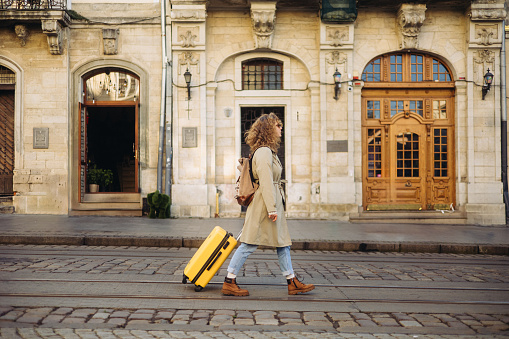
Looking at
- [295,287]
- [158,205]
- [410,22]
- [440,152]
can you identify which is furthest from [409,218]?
[295,287]

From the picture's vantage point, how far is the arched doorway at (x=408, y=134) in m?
15.3

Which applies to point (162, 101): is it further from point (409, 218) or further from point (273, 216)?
point (273, 216)

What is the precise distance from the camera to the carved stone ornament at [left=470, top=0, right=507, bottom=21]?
14.6 meters

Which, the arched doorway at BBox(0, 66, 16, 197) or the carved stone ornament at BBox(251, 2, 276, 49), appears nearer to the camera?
the carved stone ornament at BBox(251, 2, 276, 49)

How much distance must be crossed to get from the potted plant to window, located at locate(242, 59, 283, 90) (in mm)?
4918

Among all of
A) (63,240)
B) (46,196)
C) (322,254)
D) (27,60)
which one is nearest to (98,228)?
(63,240)

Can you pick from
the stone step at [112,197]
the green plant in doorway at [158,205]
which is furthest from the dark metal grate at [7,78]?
the green plant in doorway at [158,205]

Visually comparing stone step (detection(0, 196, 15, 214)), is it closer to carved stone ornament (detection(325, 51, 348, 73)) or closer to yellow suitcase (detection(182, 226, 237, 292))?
carved stone ornament (detection(325, 51, 348, 73))

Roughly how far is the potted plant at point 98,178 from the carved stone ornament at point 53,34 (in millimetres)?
3595

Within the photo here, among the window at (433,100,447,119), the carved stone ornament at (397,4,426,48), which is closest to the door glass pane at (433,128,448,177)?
the window at (433,100,447,119)

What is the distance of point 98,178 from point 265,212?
11.6 meters

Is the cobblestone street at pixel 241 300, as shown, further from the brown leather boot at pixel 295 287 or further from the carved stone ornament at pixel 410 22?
the carved stone ornament at pixel 410 22

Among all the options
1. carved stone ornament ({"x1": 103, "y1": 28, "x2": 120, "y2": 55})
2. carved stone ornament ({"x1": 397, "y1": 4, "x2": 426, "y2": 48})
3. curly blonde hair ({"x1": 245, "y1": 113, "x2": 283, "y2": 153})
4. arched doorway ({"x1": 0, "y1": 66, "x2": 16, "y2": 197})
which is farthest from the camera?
arched doorway ({"x1": 0, "y1": 66, "x2": 16, "y2": 197})

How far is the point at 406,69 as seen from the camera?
1541 cm
